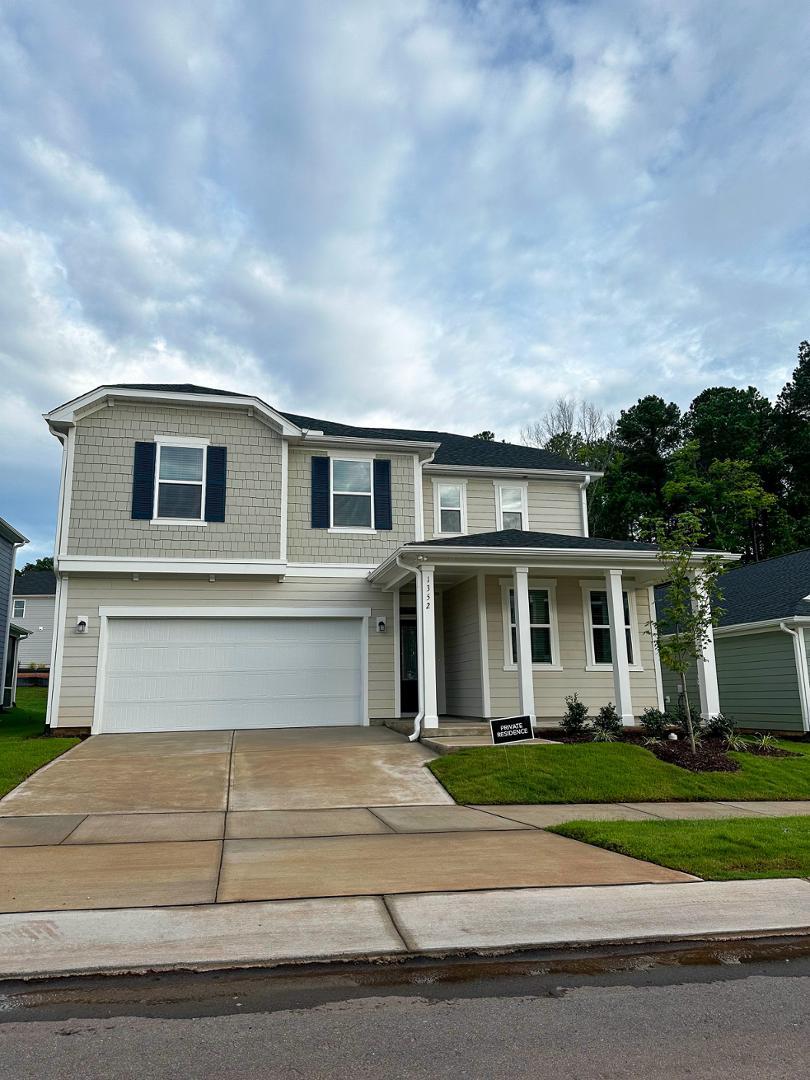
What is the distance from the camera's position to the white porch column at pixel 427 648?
12719mm

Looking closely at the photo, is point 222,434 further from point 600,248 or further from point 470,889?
point 470,889

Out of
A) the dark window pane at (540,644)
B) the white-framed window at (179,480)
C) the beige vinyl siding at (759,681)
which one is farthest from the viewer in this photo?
the beige vinyl siding at (759,681)

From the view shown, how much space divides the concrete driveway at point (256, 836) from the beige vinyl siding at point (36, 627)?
29845 mm

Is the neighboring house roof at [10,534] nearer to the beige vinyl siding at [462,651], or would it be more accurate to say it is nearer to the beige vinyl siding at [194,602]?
the beige vinyl siding at [194,602]

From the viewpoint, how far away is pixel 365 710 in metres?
15.1

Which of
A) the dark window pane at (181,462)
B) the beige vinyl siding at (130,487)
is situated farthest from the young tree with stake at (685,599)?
the dark window pane at (181,462)

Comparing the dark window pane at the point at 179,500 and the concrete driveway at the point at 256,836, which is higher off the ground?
the dark window pane at the point at 179,500

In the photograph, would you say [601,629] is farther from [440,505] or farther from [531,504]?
[440,505]

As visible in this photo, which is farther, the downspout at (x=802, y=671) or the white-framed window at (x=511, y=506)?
the white-framed window at (x=511, y=506)

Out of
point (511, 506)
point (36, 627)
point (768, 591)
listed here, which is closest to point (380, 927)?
point (511, 506)

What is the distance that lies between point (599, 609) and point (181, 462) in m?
8.97

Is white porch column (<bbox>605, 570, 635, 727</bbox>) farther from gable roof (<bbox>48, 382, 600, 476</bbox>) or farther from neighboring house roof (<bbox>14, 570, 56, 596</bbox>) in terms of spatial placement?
neighboring house roof (<bbox>14, 570, 56, 596</bbox>)

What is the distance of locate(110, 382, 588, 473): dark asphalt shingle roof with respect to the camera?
52.4 feet

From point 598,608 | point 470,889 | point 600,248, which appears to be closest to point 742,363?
point 600,248
